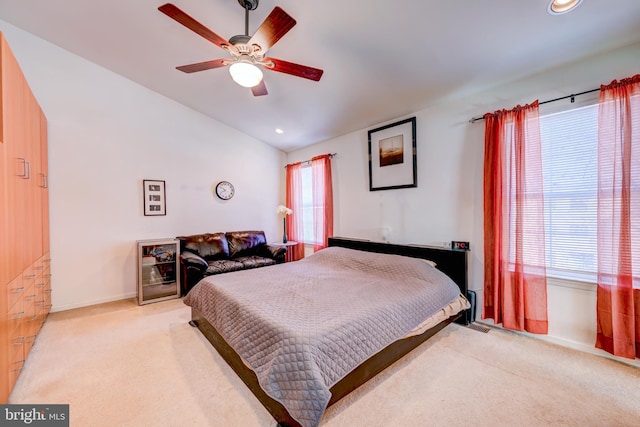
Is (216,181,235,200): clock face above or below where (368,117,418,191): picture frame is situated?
below

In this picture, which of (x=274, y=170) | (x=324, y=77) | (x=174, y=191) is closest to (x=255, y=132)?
(x=274, y=170)

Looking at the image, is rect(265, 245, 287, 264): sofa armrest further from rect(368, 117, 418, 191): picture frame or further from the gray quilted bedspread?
rect(368, 117, 418, 191): picture frame

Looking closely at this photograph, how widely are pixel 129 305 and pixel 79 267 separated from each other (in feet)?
2.74

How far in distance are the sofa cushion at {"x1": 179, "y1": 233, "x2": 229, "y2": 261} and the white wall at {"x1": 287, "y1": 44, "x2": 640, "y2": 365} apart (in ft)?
6.77

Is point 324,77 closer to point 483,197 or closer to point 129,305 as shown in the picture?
point 483,197

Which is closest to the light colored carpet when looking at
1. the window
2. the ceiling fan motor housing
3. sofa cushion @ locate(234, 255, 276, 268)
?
the window

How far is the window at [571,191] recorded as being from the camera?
2193 millimetres

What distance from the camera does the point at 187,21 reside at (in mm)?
1683

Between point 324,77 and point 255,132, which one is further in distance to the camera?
point 255,132

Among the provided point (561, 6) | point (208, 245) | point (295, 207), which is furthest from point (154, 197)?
point (561, 6)

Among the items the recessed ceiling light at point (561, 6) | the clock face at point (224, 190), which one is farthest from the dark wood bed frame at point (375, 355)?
the clock face at point (224, 190)

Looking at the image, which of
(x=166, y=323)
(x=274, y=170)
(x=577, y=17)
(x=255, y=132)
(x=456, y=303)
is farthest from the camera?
(x=274, y=170)

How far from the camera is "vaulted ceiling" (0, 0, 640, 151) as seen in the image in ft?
6.12

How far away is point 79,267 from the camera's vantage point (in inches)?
135
